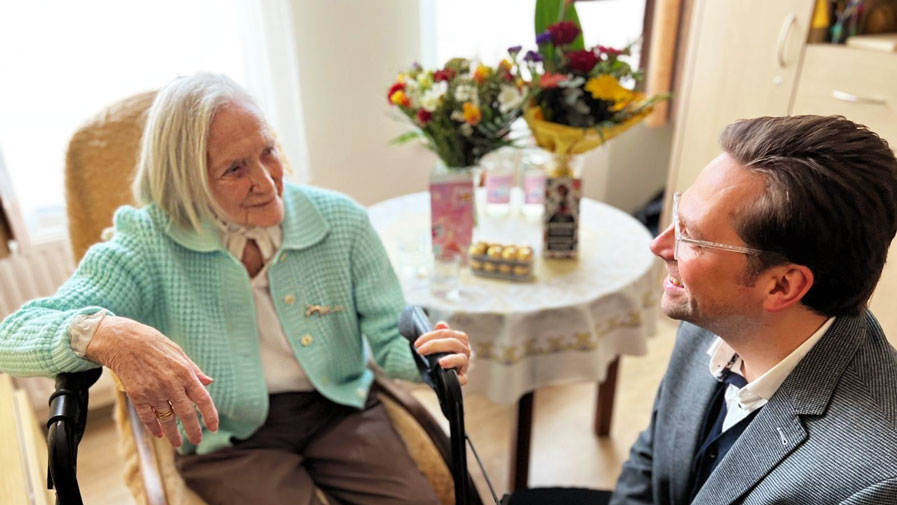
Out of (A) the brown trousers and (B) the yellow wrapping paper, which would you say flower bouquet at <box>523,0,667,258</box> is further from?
(A) the brown trousers

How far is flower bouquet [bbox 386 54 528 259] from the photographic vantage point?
1.47 meters

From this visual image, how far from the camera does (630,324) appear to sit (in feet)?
5.19

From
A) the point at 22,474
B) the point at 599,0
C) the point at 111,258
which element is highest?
the point at 599,0

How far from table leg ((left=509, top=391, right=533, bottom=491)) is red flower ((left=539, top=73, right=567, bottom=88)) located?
0.80 m

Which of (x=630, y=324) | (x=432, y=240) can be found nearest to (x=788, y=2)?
(x=630, y=324)

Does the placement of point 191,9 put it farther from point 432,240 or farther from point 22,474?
point 22,474

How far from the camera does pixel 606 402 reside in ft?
6.93

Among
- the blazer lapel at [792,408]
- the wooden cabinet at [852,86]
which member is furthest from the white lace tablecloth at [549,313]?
the wooden cabinet at [852,86]

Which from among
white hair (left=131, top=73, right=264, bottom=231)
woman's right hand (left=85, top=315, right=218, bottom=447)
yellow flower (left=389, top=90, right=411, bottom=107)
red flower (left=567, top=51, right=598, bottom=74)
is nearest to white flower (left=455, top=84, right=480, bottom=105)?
yellow flower (left=389, top=90, right=411, bottom=107)

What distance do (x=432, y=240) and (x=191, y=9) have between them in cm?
114

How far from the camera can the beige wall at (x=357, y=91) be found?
2.21 meters

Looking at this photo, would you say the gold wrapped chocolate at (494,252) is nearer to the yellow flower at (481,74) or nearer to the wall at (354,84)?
the yellow flower at (481,74)

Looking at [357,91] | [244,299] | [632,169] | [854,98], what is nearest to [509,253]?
[244,299]

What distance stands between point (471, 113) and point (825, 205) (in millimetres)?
843
